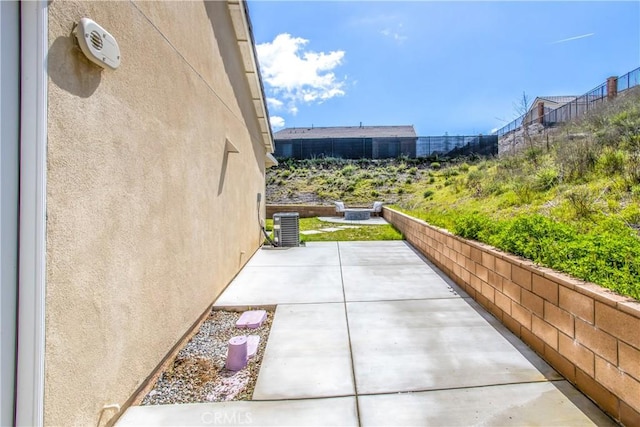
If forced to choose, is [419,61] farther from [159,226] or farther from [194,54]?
[159,226]

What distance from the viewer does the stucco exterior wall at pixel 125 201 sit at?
173cm

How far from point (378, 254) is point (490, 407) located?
209 inches

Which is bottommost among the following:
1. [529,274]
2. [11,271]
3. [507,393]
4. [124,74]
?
[507,393]

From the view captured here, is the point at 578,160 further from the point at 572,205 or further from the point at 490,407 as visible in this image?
the point at 490,407

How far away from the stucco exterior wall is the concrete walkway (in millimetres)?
628

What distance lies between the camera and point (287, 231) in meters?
8.62

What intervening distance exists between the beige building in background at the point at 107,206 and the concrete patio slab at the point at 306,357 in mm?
1048

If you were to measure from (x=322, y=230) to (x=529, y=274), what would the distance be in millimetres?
9285

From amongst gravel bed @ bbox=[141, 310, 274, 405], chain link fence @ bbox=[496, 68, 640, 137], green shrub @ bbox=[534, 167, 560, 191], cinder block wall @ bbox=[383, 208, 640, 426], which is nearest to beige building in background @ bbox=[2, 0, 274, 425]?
gravel bed @ bbox=[141, 310, 274, 405]

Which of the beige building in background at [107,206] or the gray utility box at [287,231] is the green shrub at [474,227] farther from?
the gray utility box at [287,231]

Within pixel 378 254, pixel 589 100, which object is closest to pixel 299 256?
pixel 378 254

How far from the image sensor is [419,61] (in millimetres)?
11633

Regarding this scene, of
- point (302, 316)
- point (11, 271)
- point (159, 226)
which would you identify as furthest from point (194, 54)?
point (302, 316)

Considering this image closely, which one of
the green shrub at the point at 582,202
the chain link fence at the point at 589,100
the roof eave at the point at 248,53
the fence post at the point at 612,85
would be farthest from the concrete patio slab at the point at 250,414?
the fence post at the point at 612,85
